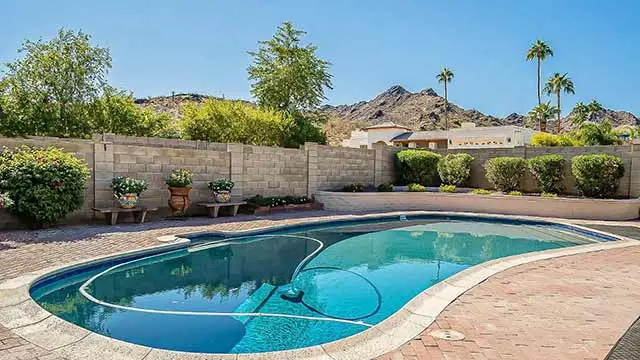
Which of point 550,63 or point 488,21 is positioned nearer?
point 488,21

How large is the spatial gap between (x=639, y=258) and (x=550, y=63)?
39.8 m

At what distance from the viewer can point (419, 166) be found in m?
16.5

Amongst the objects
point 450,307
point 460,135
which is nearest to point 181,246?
point 450,307

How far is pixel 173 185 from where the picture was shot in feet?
34.7

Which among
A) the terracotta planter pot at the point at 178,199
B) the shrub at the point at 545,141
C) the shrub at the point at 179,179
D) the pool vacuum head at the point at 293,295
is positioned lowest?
the pool vacuum head at the point at 293,295

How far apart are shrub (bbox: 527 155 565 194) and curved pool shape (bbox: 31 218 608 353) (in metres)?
3.98

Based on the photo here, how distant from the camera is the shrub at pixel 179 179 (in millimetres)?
10555

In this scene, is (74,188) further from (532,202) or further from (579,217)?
(579,217)

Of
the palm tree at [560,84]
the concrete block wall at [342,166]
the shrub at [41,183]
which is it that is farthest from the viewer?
the palm tree at [560,84]

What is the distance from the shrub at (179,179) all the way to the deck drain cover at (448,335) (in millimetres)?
8449

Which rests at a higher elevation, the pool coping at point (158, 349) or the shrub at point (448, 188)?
the shrub at point (448, 188)

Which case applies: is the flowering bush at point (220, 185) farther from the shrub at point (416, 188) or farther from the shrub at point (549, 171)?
the shrub at point (549, 171)

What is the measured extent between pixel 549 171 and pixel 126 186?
13349 millimetres

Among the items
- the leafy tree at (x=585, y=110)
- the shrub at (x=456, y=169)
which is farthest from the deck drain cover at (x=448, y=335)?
the leafy tree at (x=585, y=110)
